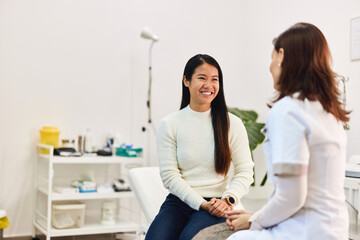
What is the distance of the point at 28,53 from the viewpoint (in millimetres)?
3160

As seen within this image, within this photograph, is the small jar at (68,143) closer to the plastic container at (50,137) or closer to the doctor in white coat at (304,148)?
the plastic container at (50,137)

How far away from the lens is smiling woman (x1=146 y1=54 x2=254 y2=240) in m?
1.67

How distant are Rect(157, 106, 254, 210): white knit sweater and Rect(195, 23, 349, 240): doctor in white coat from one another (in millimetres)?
587

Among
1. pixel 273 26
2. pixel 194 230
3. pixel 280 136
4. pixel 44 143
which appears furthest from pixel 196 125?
pixel 273 26

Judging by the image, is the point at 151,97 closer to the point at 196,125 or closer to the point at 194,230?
the point at 196,125

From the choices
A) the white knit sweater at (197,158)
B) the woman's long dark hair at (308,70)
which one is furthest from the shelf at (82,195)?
the woman's long dark hair at (308,70)

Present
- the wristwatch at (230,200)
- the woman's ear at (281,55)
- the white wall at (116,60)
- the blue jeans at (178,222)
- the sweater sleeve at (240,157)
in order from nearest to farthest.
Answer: the woman's ear at (281,55) → the blue jeans at (178,222) → the wristwatch at (230,200) → the sweater sleeve at (240,157) → the white wall at (116,60)

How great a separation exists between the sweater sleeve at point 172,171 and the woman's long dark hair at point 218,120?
0.51ft

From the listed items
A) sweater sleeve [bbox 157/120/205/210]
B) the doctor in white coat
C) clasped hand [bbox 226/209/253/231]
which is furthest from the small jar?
the doctor in white coat

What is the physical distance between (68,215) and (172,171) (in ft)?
5.12

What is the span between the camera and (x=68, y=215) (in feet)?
9.86

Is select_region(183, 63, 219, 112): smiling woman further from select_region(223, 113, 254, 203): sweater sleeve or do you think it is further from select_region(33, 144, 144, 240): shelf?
select_region(33, 144, 144, 240): shelf

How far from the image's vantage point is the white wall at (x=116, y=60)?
3090 mm

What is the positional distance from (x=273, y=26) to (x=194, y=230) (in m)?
2.66
